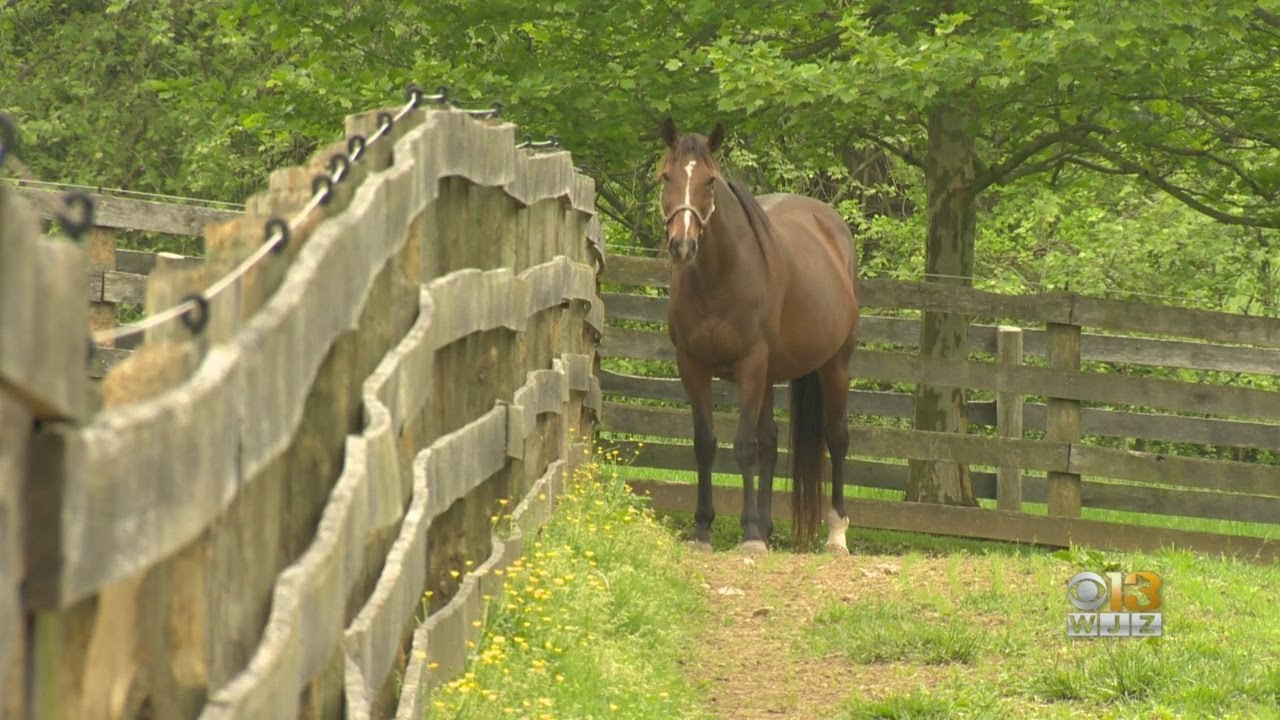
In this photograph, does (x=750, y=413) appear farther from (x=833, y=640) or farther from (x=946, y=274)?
(x=946, y=274)

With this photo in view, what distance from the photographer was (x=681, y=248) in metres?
8.66

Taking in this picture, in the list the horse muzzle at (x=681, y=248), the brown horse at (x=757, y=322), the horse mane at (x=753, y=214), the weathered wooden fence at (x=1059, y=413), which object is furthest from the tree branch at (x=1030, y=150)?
the horse muzzle at (x=681, y=248)

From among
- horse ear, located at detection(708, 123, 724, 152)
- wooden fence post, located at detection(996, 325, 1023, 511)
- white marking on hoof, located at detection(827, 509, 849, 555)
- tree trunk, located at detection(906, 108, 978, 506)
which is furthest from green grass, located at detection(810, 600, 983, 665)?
tree trunk, located at detection(906, 108, 978, 506)

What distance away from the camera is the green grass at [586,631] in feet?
14.5

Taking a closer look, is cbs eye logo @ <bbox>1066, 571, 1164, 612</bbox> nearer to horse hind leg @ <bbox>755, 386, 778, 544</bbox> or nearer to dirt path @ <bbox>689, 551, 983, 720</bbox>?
dirt path @ <bbox>689, 551, 983, 720</bbox>

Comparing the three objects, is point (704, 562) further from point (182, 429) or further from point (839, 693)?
point (182, 429)

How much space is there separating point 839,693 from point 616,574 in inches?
40.5

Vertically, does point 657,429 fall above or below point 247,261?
below

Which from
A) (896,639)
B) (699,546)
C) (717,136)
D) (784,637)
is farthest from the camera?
(699,546)

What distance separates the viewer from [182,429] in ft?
6.49

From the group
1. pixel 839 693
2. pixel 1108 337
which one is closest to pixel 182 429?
pixel 839 693

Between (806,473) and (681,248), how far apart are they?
2275 mm

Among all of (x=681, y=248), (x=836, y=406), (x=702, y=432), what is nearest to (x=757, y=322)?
(x=702, y=432)

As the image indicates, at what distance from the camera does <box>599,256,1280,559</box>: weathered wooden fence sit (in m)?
11.1
